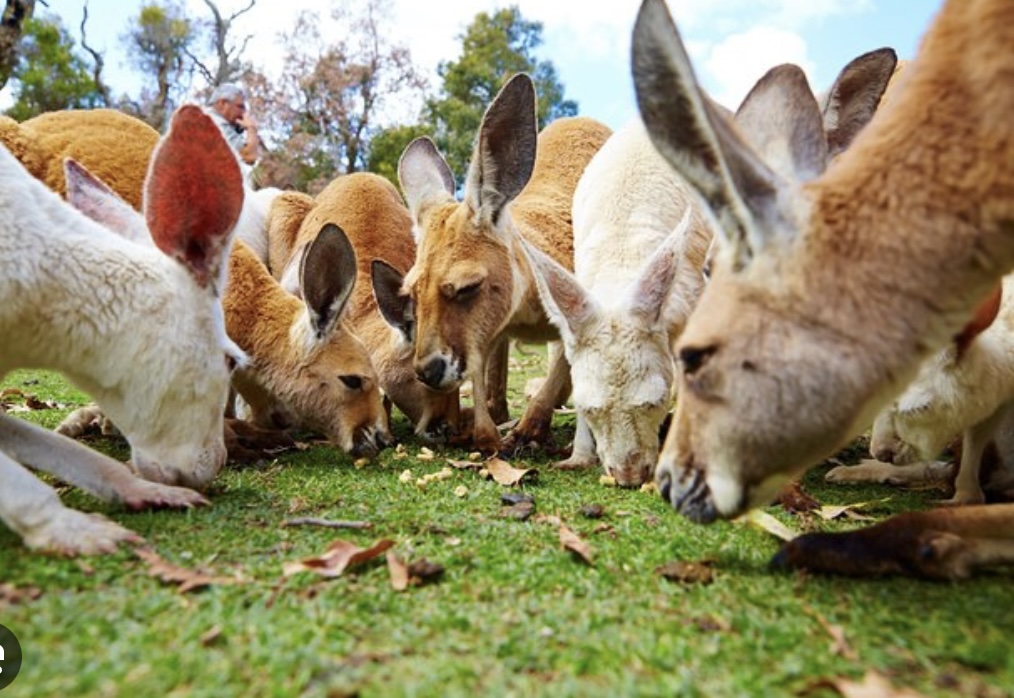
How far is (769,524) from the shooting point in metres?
2.86

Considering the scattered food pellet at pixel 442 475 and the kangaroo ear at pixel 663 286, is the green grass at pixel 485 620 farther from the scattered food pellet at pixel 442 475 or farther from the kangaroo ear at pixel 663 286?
the kangaroo ear at pixel 663 286

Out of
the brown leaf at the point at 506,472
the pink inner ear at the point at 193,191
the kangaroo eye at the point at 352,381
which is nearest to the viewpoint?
the pink inner ear at the point at 193,191

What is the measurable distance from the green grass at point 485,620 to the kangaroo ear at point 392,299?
1908 millimetres

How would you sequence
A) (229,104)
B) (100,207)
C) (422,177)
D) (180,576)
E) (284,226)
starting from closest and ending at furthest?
(180,576)
(100,207)
(422,177)
(284,226)
(229,104)

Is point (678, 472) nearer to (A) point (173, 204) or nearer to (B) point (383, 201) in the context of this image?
(A) point (173, 204)

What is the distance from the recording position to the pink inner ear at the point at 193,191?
2.88 meters

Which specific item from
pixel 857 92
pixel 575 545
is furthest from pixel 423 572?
pixel 857 92

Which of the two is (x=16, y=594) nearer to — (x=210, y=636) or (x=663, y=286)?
(x=210, y=636)

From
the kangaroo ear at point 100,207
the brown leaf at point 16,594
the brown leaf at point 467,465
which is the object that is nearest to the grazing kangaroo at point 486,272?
the brown leaf at point 467,465

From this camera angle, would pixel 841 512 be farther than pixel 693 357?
Yes

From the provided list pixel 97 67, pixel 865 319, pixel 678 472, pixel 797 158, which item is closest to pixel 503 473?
pixel 678 472

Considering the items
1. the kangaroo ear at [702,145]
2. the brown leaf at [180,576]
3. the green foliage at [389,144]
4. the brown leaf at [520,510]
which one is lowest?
the brown leaf at [180,576]

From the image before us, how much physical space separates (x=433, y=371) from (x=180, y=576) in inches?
93.8

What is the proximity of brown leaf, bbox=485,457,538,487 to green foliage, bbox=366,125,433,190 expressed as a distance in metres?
25.0
